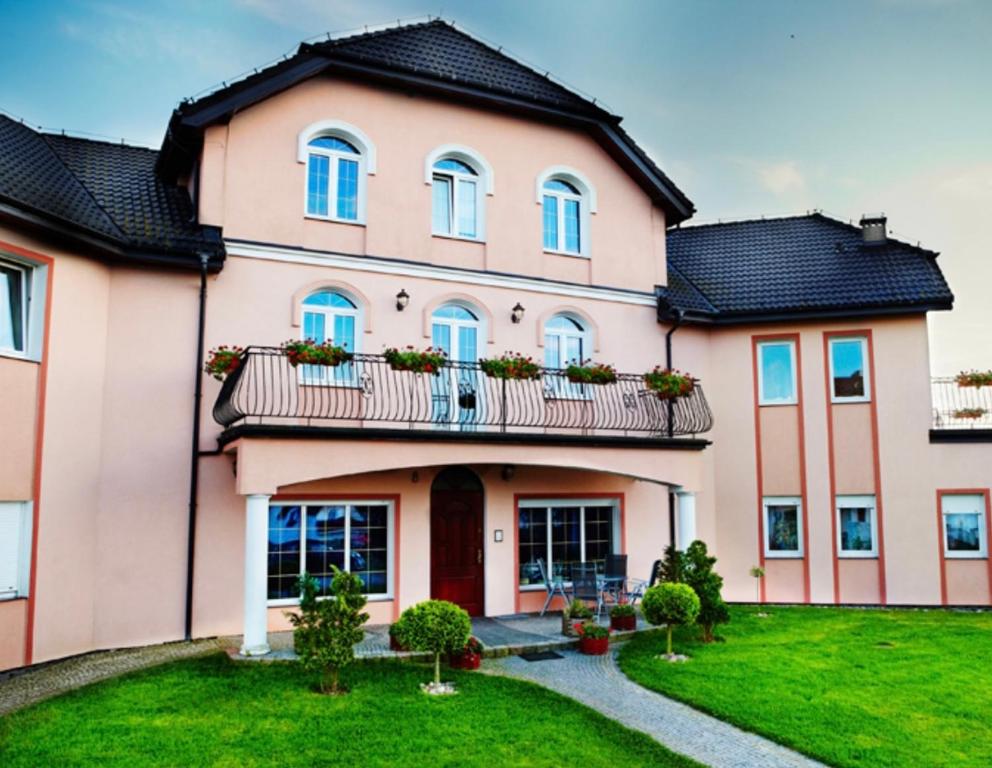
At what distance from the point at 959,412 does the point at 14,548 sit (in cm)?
1674

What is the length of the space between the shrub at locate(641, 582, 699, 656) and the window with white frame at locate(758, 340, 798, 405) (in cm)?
652

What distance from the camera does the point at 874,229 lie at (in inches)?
707

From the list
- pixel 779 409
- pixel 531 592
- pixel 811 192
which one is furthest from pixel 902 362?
pixel 531 592

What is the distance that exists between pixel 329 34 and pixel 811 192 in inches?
491

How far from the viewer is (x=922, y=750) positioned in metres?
7.66

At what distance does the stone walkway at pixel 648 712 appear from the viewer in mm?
7621

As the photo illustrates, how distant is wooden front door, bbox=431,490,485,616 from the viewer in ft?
45.4

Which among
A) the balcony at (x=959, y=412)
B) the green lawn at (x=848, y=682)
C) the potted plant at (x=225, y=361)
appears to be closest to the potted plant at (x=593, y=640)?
the green lawn at (x=848, y=682)

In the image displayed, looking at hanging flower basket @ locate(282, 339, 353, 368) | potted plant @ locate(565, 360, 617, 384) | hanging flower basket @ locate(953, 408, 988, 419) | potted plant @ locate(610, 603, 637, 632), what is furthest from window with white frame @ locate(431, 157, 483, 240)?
hanging flower basket @ locate(953, 408, 988, 419)

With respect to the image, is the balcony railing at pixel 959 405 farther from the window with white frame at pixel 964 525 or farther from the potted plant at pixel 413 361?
the potted plant at pixel 413 361

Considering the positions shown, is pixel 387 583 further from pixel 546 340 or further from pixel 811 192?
pixel 811 192

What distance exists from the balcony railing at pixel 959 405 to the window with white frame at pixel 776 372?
2.70 metres

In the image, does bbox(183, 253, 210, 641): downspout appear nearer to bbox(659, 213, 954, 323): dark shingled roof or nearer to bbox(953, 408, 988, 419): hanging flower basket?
bbox(659, 213, 954, 323): dark shingled roof

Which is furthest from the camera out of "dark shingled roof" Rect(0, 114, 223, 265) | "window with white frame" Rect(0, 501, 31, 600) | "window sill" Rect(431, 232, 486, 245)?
"window sill" Rect(431, 232, 486, 245)
